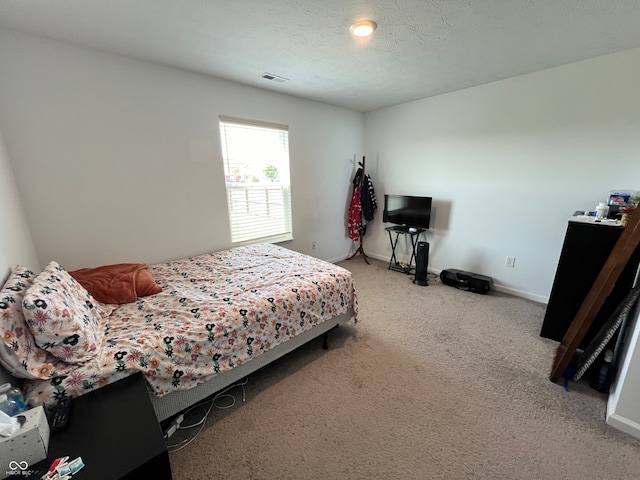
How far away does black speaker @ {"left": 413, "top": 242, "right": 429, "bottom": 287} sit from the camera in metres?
3.42

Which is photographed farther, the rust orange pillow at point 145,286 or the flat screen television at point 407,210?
the flat screen television at point 407,210

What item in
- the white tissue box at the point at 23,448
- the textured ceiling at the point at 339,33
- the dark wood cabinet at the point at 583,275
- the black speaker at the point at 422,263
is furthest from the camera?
the black speaker at the point at 422,263

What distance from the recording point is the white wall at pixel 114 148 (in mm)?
1911

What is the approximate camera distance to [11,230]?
160cm

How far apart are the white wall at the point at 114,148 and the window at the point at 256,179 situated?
13 cm

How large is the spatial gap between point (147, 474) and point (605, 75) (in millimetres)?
4158

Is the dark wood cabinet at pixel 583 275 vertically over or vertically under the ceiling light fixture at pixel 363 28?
under

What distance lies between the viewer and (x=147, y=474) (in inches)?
34.7

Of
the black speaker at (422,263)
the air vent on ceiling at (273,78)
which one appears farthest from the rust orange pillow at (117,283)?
the black speaker at (422,263)

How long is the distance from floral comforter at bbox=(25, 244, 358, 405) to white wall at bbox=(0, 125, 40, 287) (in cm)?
61

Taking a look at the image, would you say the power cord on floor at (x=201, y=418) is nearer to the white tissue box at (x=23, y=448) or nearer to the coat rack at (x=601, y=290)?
the white tissue box at (x=23, y=448)

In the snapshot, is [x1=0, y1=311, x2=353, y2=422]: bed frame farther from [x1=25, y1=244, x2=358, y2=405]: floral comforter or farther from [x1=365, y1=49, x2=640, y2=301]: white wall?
[x1=365, y1=49, x2=640, y2=301]: white wall

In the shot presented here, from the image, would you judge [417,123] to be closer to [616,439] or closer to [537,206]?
[537,206]

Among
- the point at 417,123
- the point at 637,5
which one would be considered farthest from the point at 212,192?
the point at 637,5
